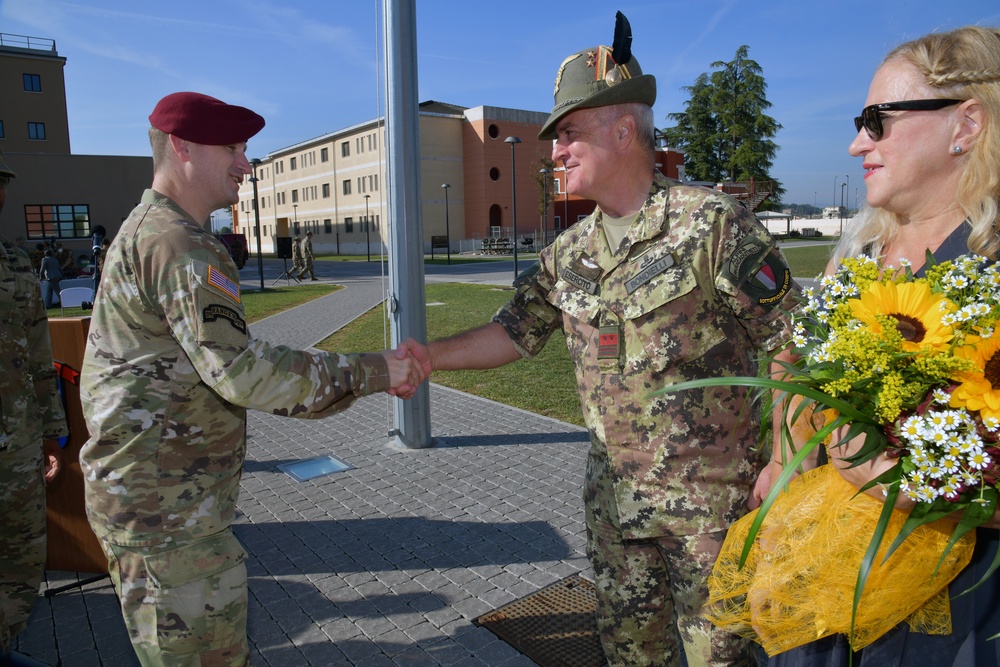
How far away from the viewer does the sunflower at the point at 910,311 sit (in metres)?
1.38

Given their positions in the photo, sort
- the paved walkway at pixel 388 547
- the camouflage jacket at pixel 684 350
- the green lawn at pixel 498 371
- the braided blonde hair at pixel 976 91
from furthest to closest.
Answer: the green lawn at pixel 498 371 → the paved walkway at pixel 388 547 → the camouflage jacket at pixel 684 350 → the braided blonde hair at pixel 976 91

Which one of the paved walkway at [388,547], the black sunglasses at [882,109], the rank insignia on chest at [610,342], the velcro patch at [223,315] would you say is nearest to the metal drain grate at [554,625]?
the paved walkway at [388,547]

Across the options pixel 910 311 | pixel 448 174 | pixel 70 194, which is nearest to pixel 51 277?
pixel 910 311

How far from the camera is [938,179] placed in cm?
181

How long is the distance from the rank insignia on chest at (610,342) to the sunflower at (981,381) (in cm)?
118

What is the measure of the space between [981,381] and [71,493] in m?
4.72

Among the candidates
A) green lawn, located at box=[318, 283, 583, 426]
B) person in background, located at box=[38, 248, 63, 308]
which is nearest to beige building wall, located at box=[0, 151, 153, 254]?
person in background, located at box=[38, 248, 63, 308]

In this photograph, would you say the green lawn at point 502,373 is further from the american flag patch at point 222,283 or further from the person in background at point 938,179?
the person in background at point 938,179

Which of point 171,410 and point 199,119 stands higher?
point 199,119

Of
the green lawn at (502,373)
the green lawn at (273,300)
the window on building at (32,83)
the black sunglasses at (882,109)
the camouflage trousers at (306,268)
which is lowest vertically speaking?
the green lawn at (502,373)

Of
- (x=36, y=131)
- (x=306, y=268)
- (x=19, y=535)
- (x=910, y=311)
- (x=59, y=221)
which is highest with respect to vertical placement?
(x=36, y=131)

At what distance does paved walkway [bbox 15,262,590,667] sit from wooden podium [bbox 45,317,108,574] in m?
0.13

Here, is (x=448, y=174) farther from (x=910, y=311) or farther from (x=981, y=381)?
(x=981, y=381)

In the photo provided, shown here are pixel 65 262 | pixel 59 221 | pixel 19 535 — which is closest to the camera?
pixel 19 535
